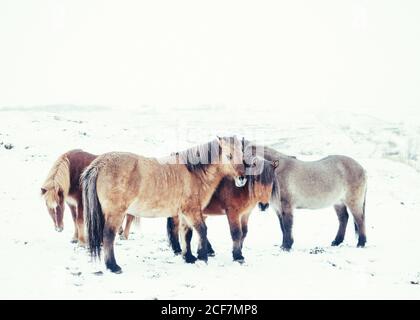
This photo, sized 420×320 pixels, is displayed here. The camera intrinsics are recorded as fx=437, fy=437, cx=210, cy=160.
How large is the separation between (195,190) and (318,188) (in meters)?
3.49

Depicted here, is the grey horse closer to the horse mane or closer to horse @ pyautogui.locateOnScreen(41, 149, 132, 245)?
the horse mane

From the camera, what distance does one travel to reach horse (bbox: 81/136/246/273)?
6883mm

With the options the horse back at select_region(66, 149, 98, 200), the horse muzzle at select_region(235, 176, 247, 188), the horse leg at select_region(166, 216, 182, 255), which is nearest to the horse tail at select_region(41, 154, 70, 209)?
the horse back at select_region(66, 149, 98, 200)

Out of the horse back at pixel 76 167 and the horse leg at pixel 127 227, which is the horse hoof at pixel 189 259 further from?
the horse back at pixel 76 167

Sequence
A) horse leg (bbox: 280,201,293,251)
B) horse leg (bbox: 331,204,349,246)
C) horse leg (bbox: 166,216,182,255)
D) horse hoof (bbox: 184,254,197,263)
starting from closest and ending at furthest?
horse hoof (bbox: 184,254,197,263) → horse leg (bbox: 166,216,182,255) → horse leg (bbox: 280,201,293,251) → horse leg (bbox: 331,204,349,246)

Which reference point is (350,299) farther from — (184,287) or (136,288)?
(136,288)

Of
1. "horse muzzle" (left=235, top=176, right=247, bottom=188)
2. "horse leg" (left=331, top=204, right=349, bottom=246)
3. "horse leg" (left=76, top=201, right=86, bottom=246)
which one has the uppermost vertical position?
"horse muzzle" (left=235, top=176, right=247, bottom=188)

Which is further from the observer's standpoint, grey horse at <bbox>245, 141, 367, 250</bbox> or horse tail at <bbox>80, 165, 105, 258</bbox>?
grey horse at <bbox>245, 141, 367, 250</bbox>

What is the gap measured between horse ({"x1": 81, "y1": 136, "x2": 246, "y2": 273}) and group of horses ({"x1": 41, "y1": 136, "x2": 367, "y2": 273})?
16 millimetres

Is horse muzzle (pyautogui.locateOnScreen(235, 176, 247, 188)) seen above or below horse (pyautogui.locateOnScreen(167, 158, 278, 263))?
above

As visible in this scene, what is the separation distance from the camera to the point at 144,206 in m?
7.25

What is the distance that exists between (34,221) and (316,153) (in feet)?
65.6
